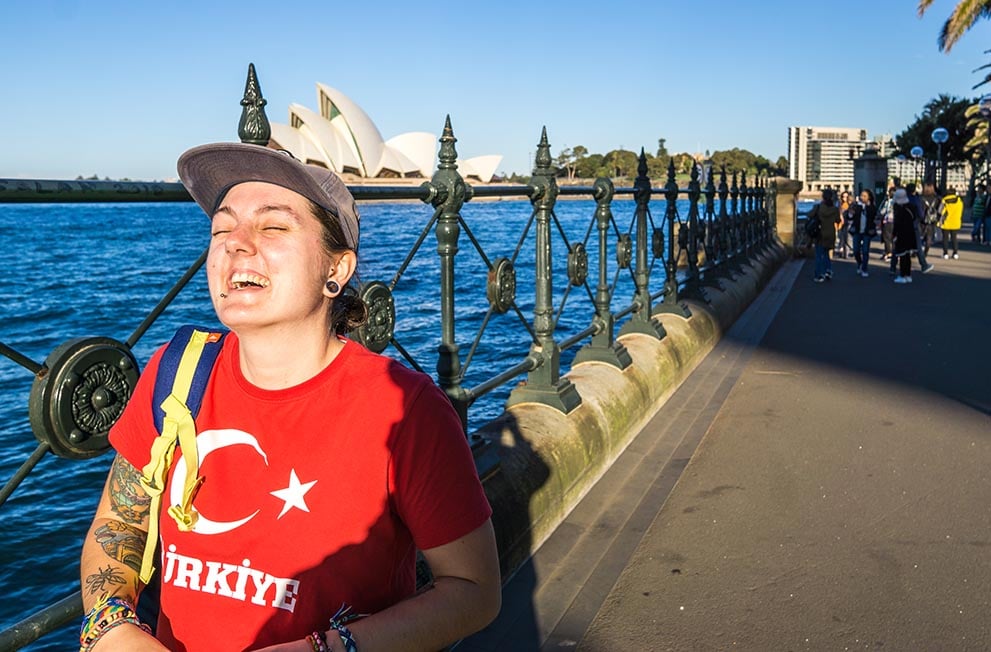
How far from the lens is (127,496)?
1.83 metres

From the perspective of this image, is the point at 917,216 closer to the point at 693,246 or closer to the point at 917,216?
the point at 917,216

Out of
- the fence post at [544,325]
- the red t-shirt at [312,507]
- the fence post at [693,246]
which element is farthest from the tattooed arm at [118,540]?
the fence post at [693,246]

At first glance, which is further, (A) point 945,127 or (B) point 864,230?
(A) point 945,127

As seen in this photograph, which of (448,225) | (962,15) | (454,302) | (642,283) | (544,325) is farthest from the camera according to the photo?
(962,15)

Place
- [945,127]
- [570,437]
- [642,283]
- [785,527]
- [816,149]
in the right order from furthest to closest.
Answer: [816,149] < [945,127] < [642,283] < [570,437] < [785,527]

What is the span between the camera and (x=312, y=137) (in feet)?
241

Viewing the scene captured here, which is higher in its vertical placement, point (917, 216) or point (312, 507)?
point (917, 216)

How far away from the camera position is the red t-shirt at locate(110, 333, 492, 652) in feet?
5.33

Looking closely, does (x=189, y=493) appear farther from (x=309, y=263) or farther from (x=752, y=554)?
(x=752, y=554)

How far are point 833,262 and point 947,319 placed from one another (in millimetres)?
8883

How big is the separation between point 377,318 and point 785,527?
80.0 inches

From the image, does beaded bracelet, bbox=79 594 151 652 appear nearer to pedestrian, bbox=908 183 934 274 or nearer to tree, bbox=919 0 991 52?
pedestrian, bbox=908 183 934 274

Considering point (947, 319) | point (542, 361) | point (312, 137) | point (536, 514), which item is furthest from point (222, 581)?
point (312, 137)

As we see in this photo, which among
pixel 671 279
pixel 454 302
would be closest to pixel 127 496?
pixel 454 302
